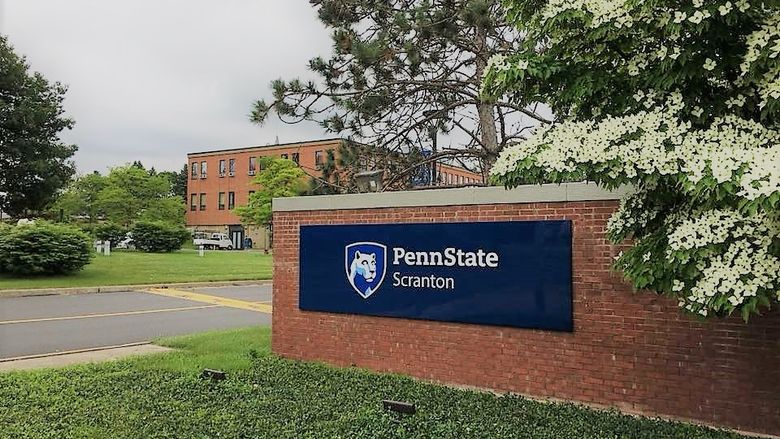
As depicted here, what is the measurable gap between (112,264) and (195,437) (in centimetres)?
2362

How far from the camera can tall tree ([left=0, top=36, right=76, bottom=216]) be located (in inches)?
984

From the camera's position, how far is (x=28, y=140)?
25.3m

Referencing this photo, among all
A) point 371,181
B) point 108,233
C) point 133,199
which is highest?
point 133,199

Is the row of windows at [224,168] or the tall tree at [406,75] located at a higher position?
the row of windows at [224,168]

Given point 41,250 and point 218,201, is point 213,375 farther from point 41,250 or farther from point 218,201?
point 218,201

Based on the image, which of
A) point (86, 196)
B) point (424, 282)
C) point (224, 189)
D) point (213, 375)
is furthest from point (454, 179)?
point (224, 189)

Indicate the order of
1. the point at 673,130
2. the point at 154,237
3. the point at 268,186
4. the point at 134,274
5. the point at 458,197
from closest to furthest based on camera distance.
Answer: the point at 673,130 → the point at 458,197 → the point at 134,274 → the point at 154,237 → the point at 268,186

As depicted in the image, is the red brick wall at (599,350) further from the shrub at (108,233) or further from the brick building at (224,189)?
the brick building at (224,189)

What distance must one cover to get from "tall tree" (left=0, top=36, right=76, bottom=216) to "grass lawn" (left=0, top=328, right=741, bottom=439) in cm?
2089

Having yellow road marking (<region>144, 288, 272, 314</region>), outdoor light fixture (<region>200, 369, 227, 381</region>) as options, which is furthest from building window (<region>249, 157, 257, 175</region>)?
outdoor light fixture (<region>200, 369, 227, 381</region>)

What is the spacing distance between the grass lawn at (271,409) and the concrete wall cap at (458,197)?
2.03m

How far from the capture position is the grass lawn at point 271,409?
5.21 m

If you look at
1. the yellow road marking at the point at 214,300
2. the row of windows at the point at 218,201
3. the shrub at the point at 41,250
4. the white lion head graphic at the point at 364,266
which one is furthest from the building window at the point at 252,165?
the white lion head graphic at the point at 364,266

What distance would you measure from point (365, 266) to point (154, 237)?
34.3 m
